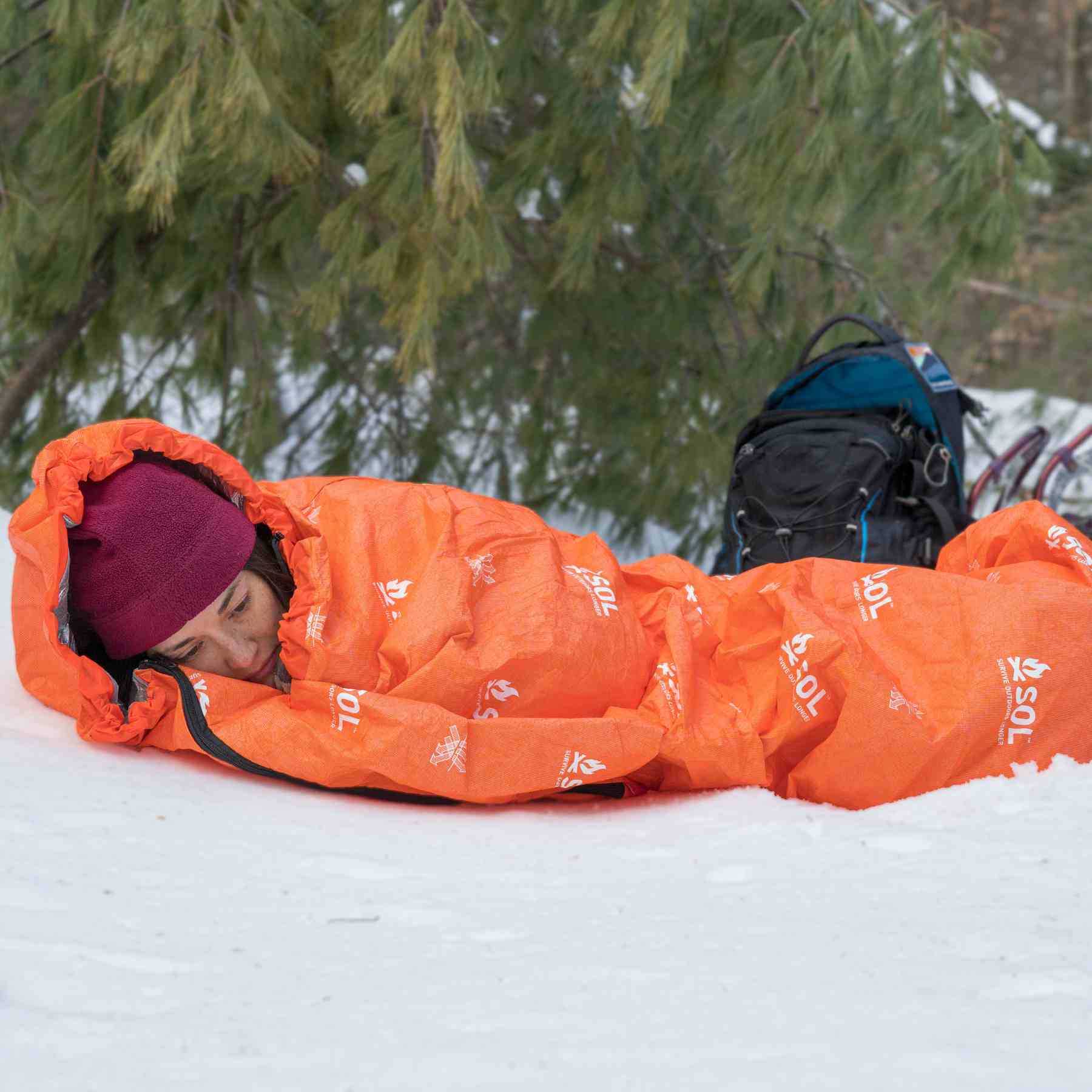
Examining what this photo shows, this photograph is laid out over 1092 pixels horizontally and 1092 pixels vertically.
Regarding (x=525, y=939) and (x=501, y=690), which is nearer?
(x=525, y=939)

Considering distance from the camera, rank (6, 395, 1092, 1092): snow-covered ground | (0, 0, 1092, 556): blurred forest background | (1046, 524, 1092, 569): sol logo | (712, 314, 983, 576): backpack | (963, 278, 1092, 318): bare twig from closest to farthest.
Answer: (6, 395, 1092, 1092): snow-covered ground → (1046, 524, 1092, 569): sol logo → (0, 0, 1092, 556): blurred forest background → (712, 314, 983, 576): backpack → (963, 278, 1092, 318): bare twig

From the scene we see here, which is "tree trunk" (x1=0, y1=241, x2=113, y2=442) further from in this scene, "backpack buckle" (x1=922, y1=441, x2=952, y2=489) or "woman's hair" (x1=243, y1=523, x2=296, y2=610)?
"backpack buckle" (x1=922, y1=441, x2=952, y2=489)

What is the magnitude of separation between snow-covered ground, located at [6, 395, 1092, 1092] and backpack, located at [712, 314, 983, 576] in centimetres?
79

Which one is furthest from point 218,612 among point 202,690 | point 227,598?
point 202,690

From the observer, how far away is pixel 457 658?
4.86 feet

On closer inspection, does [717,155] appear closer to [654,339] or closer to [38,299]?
[654,339]

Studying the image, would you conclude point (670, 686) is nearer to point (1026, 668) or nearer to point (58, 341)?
point (1026, 668)

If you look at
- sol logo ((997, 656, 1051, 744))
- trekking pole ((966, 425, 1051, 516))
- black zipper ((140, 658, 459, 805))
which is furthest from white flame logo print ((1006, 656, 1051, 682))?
trekking pole ((966, 425, 1051, 516))

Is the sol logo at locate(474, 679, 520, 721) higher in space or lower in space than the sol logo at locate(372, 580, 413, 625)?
lower

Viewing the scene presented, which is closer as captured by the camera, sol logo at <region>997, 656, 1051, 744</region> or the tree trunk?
sol logo at <region>997, 656, 1051, 744</region>

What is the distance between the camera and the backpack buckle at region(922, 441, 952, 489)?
224 cm

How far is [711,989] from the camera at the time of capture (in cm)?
93

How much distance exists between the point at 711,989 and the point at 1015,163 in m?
2.22

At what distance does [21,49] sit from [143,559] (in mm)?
1436
